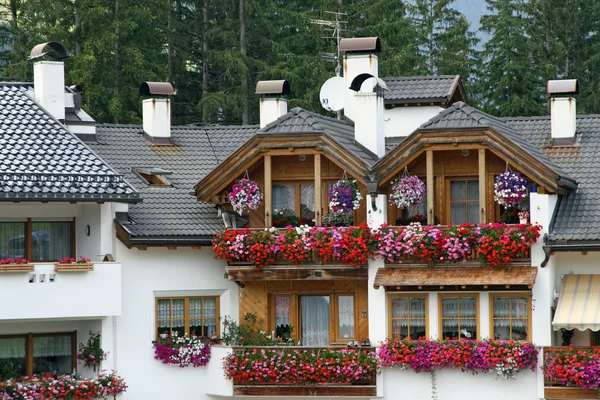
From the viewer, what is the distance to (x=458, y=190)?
44.0 meters

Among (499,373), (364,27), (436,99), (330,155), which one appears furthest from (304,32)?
(499,373)

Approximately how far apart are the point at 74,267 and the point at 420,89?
44.2ft

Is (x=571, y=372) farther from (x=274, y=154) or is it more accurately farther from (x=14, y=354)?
(x=14, y=354)

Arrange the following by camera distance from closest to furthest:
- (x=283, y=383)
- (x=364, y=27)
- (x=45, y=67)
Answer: (x=283, y=383) < (x=45, y=67) < (x=364, y=27)

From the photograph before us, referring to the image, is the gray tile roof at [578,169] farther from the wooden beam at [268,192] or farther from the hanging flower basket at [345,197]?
the wooden beam at [268,192]

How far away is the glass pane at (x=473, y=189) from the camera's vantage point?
4381 centimetres

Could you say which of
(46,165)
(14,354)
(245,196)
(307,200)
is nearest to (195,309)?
(245,196)

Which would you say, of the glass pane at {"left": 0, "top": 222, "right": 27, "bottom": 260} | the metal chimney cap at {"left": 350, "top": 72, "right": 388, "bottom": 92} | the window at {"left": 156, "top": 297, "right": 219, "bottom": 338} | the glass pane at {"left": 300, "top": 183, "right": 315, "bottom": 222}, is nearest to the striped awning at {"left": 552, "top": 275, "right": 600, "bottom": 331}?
the glass pane at {"left": 300, "top": 183, "right": 315, "bottom": 222}

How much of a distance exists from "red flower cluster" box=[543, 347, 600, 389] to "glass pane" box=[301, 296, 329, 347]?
686 cm

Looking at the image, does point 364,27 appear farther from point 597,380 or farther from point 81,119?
point 597,380

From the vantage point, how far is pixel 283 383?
4316cm

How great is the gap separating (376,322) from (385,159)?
14.9 ft

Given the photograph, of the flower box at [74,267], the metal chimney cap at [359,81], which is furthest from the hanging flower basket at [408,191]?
the flower box at [74,267]

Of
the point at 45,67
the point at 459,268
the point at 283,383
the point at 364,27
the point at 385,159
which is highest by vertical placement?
the point at 364,27
